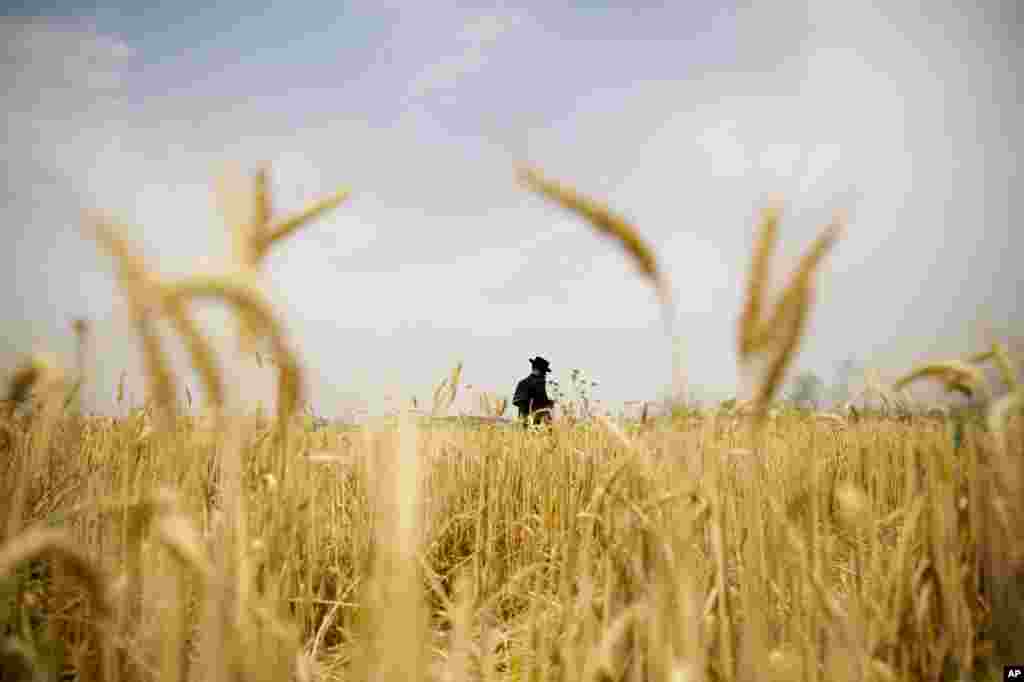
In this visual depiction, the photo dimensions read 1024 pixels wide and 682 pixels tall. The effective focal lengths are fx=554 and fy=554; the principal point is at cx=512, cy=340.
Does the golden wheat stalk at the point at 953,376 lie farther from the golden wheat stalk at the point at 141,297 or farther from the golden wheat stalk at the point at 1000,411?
the golden wheat stalk at the point at 141,297

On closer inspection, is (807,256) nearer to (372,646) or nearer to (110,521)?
(372,646)

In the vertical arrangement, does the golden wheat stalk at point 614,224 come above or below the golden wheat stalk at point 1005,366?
above

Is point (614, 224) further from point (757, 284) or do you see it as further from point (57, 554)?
point (57, 554)

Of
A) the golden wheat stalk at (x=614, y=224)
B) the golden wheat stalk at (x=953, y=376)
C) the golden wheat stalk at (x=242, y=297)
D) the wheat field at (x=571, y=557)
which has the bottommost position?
the wheat field at (x=571, y=557)

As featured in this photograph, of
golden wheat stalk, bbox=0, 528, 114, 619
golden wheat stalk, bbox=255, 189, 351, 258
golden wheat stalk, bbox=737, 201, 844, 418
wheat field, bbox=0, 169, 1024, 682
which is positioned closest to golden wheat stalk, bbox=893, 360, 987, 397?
wheat field, bbox=0, 169, 1024, 682

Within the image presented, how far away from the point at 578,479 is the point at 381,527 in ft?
6.16

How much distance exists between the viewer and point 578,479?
2404mm

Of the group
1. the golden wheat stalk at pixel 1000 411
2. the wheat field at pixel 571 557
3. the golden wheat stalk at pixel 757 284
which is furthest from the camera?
the golden wheat stalk at pixel 1000 411

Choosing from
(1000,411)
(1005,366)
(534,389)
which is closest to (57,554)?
(1000,411)

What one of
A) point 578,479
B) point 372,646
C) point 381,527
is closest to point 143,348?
point 381,527

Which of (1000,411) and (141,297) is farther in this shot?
(1000,411)

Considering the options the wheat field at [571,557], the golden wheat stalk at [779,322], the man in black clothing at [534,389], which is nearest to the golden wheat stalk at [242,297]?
the wheat field at [571,557]

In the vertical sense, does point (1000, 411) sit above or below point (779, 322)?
below

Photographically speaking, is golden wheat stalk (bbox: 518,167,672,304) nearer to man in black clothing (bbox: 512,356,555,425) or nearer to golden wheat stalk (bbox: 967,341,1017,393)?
golden wheat stalk (bbox: 967,341,1017,393)
